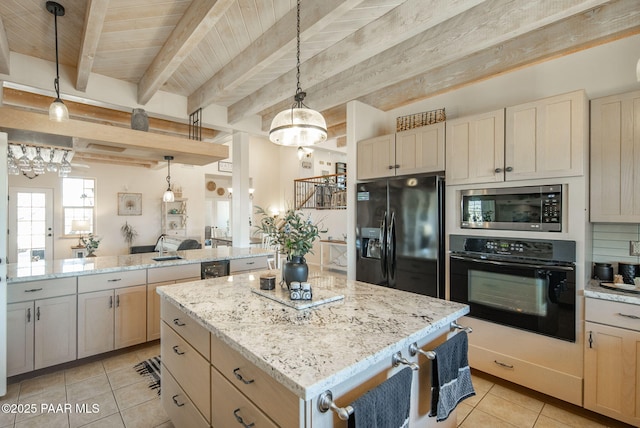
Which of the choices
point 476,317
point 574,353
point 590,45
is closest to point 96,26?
point 476,317

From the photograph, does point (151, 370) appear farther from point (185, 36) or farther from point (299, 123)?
point (185, 36)

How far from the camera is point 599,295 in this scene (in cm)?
205

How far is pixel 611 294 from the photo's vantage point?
2.01m

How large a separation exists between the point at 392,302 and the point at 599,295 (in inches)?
58.5

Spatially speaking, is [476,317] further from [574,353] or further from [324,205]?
[324,205]

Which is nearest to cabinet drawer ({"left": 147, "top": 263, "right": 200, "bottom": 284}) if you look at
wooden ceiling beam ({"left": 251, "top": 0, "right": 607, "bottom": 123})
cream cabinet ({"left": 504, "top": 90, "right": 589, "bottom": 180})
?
wooden ceiling beam ({"left": 251, "top": 0, "right": 607, "bottom": 123})

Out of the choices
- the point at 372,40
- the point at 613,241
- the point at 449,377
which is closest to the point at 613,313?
the point at 613,241

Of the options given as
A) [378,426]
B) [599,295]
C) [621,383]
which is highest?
[599,295]

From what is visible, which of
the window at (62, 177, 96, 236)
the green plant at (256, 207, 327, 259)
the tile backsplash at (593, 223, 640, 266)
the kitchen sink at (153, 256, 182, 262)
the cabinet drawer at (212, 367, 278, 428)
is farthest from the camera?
the window at (62, 177, 96, 236)

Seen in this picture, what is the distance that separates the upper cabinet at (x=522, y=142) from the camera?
2168 mm

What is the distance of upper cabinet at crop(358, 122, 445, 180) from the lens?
2.89 m

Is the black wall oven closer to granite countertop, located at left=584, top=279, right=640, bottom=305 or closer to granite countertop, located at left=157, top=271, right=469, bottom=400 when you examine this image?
granite countertop, located at left=584, top=279, right=640, bottom=305

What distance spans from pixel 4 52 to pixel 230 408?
3.15m

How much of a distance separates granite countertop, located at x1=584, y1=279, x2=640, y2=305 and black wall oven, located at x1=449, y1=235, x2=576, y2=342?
96 mm
